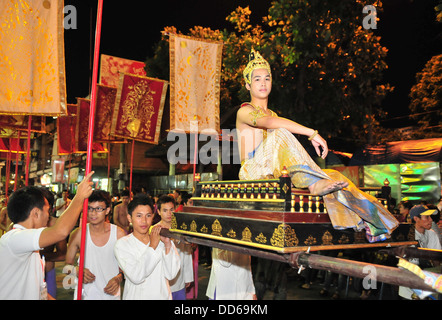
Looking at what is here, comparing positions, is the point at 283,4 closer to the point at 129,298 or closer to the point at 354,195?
the point at 354,195

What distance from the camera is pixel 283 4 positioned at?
845 centimetres

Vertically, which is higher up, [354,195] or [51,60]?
[51,60]

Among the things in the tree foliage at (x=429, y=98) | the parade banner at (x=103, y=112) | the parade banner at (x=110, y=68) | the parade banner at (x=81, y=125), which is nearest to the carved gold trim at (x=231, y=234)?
the parade banner at (x=103, y=112)

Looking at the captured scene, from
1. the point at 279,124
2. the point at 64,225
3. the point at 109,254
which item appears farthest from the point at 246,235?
the point at 109,254

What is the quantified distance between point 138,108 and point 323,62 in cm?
536

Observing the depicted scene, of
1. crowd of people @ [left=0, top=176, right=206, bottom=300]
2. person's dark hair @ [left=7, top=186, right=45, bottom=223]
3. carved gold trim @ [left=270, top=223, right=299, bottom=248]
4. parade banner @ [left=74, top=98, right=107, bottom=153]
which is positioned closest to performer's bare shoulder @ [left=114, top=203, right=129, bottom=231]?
crowd of people @ [left=0, top=176, right=206, bottom=300]

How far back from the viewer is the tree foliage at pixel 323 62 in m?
8.22

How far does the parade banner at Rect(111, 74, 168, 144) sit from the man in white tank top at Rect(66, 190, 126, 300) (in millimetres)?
5000

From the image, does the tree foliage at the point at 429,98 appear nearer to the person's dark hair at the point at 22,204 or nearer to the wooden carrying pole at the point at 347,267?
the wooden carrying pole at the point at 347,267

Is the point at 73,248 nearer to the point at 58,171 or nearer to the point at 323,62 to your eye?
the point at 323,62

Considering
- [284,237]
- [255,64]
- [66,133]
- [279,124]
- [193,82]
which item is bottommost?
[284,237]

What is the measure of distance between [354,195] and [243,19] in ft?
34.2

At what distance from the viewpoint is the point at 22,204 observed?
2.73 meters

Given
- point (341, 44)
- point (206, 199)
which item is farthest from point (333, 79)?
point (206, 199)
